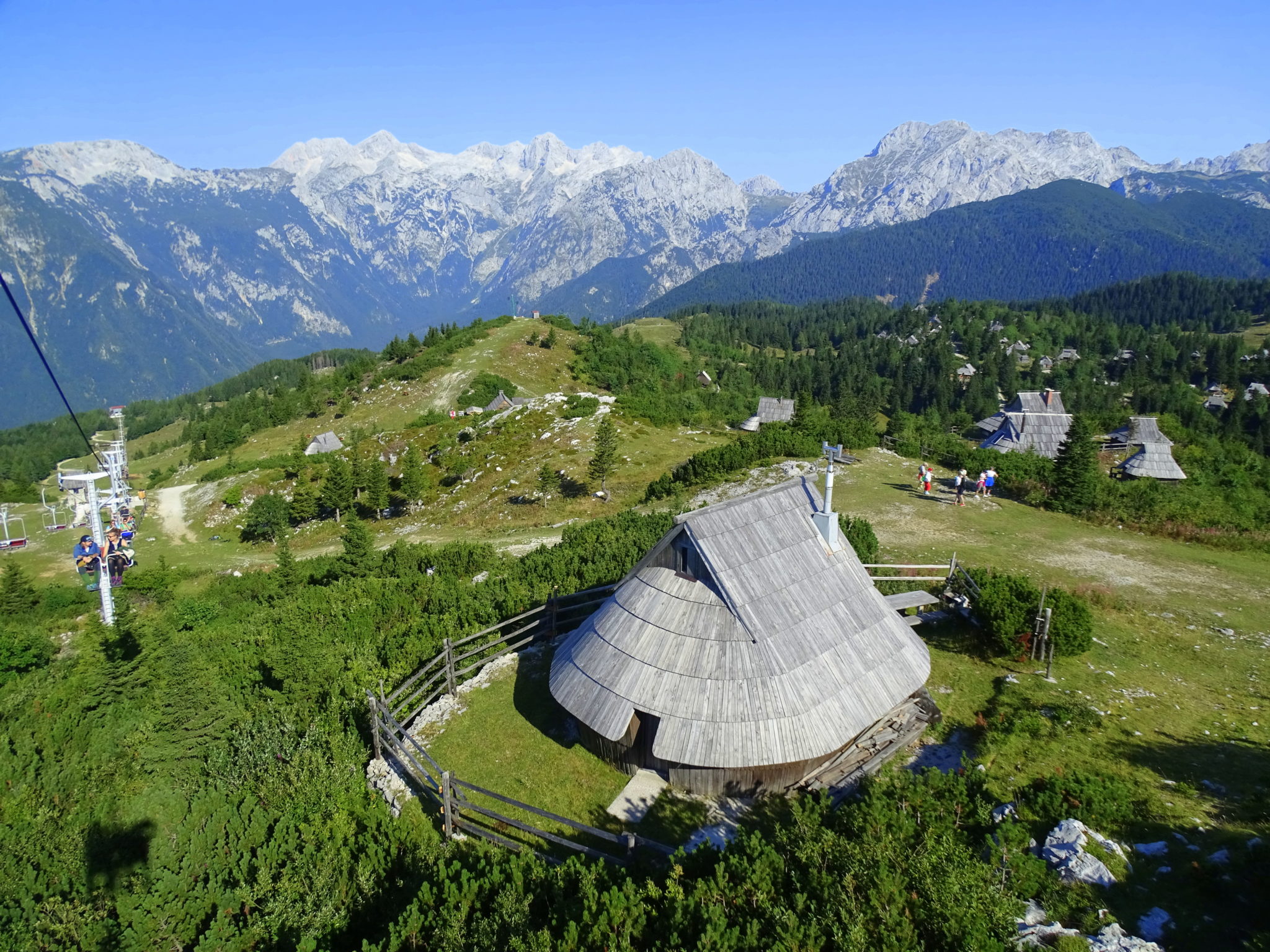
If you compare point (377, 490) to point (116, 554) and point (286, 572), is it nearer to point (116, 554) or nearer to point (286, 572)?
point (286, 572)

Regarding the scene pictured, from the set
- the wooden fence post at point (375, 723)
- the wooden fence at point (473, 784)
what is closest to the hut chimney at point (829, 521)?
the wooden fence at point (473, 784)

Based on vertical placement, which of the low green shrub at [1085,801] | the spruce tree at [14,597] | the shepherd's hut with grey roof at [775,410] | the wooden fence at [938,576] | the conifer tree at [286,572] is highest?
the low green shrub at [1085,801]

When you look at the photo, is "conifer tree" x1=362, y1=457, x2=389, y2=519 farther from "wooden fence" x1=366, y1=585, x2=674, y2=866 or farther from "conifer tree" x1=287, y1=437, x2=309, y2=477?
"wooden fence" x1=366, y1=585, x2=674, y2=866

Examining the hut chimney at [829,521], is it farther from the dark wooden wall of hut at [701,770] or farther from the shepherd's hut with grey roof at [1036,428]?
the shepherd's hut with grey roof at [1036,428]

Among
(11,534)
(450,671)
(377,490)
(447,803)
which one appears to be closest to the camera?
(447,803)

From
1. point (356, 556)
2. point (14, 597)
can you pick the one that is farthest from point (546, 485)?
point (14, 597)

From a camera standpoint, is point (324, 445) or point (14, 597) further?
point (324, 445)

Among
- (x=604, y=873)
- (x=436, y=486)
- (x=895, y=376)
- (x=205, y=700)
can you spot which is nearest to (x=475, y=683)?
(x=205, y=700)
